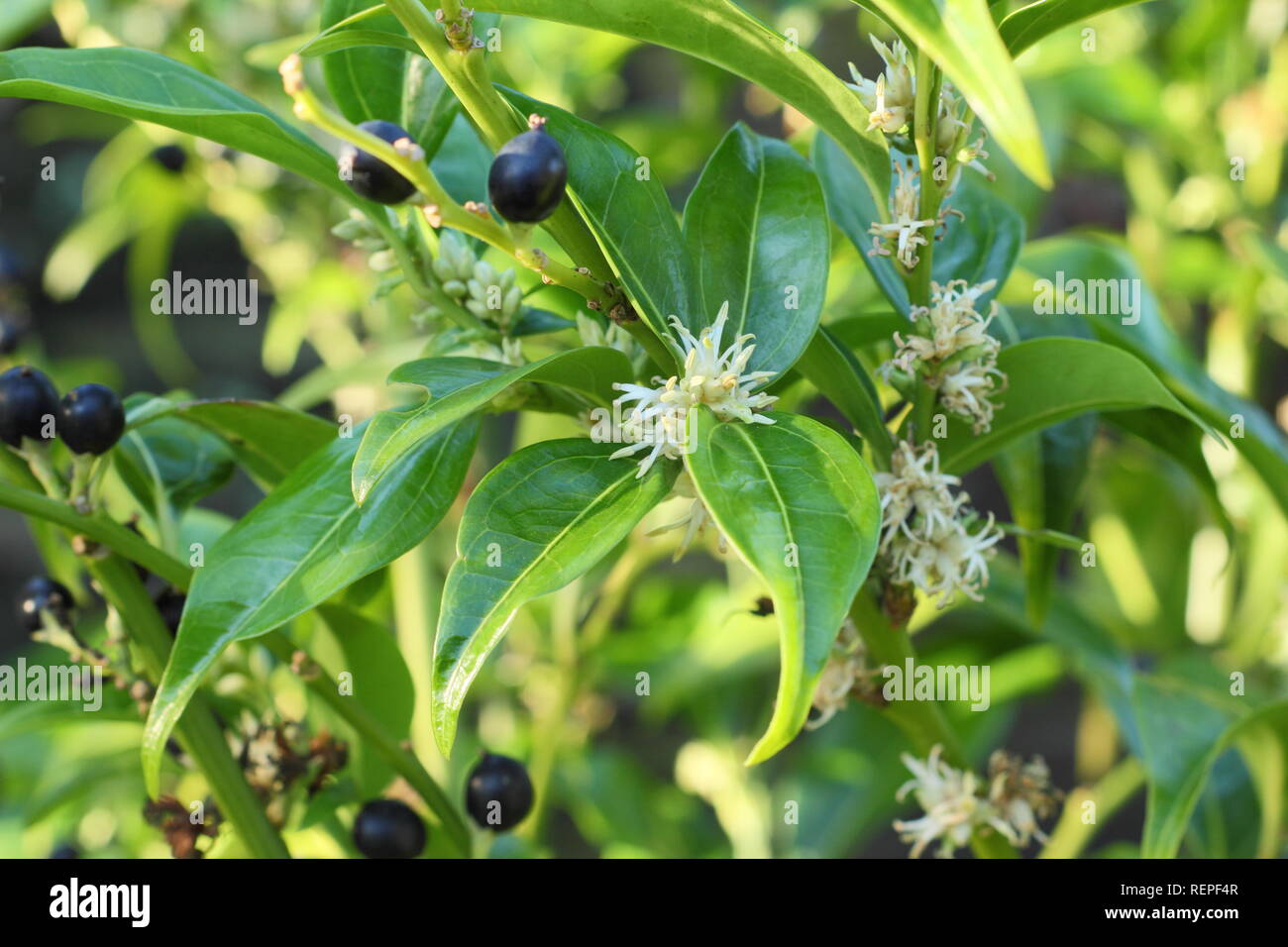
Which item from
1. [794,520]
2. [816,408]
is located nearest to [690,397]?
[794,520]

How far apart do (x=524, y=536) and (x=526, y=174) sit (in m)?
0.14

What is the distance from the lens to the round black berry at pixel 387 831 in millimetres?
649

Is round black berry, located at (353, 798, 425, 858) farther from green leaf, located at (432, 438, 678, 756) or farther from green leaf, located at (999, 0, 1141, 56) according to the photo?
green leaf, located at (999, 0, 1141, 56)

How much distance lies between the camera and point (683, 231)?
0.56 meters

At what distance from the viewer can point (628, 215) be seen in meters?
0.52

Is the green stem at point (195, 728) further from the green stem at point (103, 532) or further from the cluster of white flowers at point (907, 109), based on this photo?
the cluster of white flowers at point (907, 109)

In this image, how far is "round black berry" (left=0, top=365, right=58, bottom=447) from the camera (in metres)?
0.56

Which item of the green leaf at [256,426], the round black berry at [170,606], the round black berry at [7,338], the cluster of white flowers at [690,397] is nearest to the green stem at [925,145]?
the cluster of white flowers at [690,397]

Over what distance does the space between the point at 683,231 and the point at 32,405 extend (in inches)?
12.5

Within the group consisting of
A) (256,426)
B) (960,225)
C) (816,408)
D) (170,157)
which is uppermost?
(170,157)

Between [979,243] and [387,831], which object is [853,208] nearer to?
[979,243]

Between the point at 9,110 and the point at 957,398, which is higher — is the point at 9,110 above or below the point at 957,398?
above
